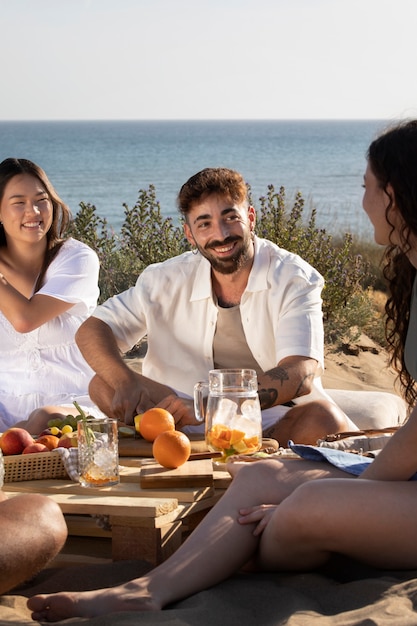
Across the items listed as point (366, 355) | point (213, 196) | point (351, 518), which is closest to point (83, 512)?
point (351, 518)

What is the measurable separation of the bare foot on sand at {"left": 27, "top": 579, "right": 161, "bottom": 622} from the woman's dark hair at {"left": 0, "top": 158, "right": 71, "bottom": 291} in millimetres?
2779

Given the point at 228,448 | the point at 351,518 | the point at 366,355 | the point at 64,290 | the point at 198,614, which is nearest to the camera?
the point at 198,614

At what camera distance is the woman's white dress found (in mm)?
5191

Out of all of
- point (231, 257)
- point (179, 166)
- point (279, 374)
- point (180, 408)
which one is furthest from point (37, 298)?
point (179, 166)

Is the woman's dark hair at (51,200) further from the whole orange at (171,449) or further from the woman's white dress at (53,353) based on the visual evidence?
the whole orange at (171,449)

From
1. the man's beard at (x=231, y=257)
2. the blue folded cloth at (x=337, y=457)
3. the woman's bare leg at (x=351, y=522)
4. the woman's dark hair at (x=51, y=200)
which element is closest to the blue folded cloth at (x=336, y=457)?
the blue folded cloth at (x=337, y=457)

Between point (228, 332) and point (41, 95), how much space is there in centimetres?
6367

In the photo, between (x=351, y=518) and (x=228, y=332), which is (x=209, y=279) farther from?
(x=351, y=518)

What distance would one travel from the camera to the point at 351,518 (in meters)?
2.96

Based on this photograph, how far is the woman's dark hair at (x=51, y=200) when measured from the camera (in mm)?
5336

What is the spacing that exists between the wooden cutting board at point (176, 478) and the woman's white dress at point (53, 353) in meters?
1.71

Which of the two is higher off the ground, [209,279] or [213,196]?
[213,196]

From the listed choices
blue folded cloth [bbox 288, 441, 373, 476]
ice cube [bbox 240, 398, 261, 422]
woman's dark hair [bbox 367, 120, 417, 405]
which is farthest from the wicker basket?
woman's dark hair [bbox 367, 120, 417, 405]

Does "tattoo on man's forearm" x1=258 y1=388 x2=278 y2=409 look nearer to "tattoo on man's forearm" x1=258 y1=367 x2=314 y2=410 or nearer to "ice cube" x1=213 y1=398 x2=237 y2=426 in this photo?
"tattoo on man's forearm" x1=258 y1=367 x2=314 y2=410
